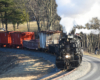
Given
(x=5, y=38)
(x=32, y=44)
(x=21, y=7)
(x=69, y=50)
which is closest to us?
(x=69, y=50)

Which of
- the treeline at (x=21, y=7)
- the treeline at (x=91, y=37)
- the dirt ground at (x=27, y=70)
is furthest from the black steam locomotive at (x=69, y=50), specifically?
the treeline at (x=91, y=37)

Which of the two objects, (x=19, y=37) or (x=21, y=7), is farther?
(x=21, y=7)

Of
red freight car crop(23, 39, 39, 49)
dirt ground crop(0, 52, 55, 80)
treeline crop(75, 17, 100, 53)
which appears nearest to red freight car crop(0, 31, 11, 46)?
red freight car crop(23, 39, 39, 49)

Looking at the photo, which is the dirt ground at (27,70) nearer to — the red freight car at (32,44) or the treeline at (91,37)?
the red freight car at (32,44)

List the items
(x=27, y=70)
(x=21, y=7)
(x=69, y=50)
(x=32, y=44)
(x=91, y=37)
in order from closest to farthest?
(x=69, y=50)
(x=27, y=70)
(x=32, y=44)
(x=21, y=7)
(x=91, y=37)

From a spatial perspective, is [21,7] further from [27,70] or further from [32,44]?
[27,70]

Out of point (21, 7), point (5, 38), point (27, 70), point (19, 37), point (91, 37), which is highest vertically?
point (21, 7)

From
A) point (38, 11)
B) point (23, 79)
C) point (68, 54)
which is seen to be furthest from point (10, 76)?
point (38, 11)

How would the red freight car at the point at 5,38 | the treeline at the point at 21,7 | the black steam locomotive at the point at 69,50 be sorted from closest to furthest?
the black steam locomotive at the point at 69,50 < the red freight car at the point at 5,38 < the treeline at the point at 21,7

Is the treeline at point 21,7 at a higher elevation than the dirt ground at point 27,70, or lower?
higher

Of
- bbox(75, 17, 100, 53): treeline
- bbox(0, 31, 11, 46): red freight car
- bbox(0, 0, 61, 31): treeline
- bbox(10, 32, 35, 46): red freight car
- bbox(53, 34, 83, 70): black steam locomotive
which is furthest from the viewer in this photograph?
bbox(75, 17, 100, 53): treeline

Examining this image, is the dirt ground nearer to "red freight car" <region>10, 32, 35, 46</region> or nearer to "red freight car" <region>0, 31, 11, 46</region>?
"red freight car" <region>10, 32, 35, 46</region>

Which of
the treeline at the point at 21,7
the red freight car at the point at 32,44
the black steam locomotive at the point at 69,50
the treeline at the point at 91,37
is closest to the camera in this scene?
the black steam locomotive at the point at 69,50

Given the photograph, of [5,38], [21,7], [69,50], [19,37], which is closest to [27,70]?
[69,50]
